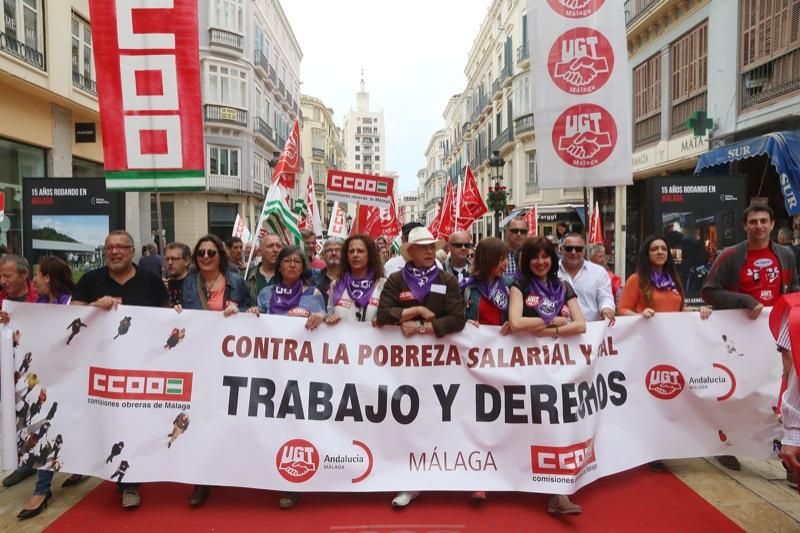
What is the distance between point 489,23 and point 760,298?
4435 cm

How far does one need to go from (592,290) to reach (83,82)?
15282mm

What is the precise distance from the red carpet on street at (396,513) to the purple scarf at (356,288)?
1.43 m

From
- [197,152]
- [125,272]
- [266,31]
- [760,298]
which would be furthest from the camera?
[266,31]

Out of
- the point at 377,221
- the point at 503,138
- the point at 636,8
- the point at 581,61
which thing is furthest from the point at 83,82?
the point at 503,138

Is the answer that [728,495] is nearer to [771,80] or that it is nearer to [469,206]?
[469,206]

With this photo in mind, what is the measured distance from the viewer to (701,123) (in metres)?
14.7

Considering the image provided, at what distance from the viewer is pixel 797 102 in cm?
1145

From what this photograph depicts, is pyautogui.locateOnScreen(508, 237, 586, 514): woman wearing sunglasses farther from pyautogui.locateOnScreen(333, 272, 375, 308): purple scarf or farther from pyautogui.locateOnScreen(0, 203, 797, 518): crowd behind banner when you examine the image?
pyautogui.locateOnScreen(333, 272, 375, 308): purple scarf

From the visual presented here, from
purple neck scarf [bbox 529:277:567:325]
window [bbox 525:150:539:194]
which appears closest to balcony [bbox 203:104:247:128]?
window [bbox 525:150:539:194]

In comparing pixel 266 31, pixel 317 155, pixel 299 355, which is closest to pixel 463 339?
pixel 299 355

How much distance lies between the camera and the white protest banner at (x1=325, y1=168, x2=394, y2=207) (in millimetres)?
10898

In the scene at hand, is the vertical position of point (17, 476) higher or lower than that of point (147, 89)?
lower

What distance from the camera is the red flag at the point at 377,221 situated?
12.8 m

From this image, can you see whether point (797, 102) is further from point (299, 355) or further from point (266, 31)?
point (266, 31)
